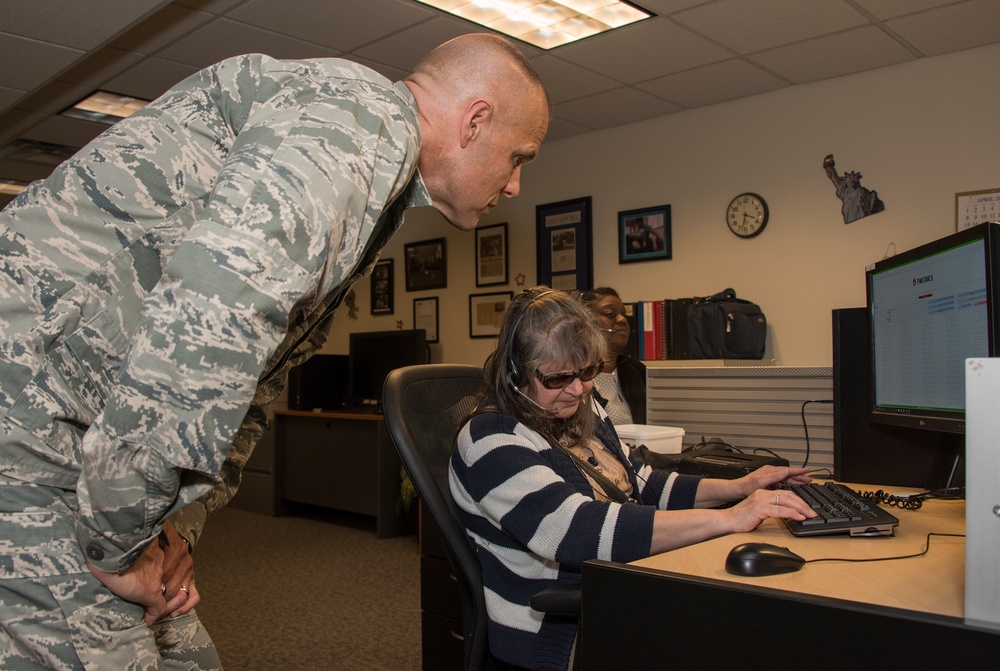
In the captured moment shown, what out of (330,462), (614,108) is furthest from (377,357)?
(614,108)

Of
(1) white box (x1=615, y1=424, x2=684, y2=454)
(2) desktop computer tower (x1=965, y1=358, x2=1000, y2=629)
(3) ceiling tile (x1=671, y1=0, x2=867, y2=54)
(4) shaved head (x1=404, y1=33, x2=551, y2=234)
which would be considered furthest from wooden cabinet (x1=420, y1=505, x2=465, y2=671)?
(3) ceiling tile (x1=671, y1=0, x2=867, y2=54)

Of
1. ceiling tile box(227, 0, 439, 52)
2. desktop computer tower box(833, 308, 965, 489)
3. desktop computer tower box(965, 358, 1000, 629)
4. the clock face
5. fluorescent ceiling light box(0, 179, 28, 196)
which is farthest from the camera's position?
fluorescent ceiling light box(0, 179, 28, 196)

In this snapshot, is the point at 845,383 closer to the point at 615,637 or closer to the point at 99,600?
the point at 615,637

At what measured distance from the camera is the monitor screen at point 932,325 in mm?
1319

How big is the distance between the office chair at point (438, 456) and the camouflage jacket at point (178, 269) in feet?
2.21

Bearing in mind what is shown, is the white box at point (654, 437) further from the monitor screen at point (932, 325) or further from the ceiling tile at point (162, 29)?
the ceiling tile at point (162, 29)

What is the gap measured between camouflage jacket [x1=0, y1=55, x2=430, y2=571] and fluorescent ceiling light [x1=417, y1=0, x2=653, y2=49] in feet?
8.72

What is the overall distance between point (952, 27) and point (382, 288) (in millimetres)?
3994

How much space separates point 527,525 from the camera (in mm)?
1335

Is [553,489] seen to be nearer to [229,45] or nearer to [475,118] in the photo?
[475,118]

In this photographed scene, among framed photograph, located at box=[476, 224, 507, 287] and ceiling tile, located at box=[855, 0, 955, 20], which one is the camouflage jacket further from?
framed photograph, located at box=[476, 224, 507, 287]

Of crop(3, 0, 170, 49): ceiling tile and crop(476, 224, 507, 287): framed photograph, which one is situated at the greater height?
crop(3, 0, 170, 49): ceiling tile

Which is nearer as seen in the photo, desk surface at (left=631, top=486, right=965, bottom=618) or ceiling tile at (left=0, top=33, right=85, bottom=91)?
desk surface at (left=631, top=486, right=965, bottom=618)

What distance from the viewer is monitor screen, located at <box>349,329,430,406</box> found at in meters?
5.17
